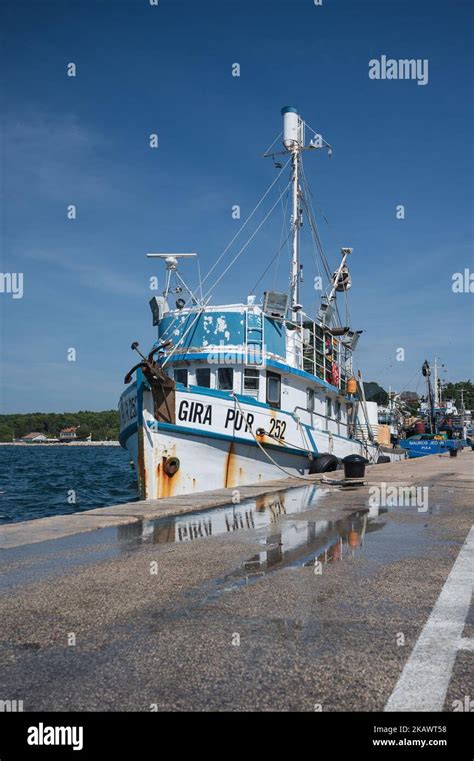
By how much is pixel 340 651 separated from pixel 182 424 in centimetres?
1152

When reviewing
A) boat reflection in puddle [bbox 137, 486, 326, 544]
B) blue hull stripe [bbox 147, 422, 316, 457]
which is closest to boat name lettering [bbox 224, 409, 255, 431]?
blue hull stripe [bbox 147, 422, 316, 457]

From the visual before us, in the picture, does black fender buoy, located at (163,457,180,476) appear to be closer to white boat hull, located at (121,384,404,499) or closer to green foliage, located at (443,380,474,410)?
white boat hull, located at (121,384,404,499)

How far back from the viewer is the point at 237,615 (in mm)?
3809

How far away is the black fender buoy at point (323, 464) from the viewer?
57.6 feet

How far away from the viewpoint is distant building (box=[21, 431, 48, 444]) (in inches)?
6934

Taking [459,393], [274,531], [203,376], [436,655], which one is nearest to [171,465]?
[203,376]

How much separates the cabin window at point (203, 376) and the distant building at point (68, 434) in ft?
510

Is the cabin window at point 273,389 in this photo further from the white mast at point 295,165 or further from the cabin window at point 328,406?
the white mast at point 295,165

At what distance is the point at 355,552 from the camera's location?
5785 millimetres

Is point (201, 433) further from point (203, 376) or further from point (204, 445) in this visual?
point (203, 376)

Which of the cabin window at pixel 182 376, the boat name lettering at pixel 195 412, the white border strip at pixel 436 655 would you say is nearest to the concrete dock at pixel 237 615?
the white border strip at pixel 436 655

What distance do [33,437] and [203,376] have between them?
173706 mm

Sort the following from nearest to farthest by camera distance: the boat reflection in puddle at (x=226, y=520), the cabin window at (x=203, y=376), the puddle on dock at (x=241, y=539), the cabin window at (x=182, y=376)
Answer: the puddle on dock at (x=241, y=539) → the boat reflection in puddle at (x=226, y=520) → the cabin window at (x=203, y=376) → the cabin window at (x=182, y=376)
